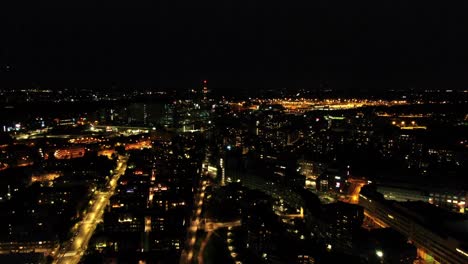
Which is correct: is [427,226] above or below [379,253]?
above

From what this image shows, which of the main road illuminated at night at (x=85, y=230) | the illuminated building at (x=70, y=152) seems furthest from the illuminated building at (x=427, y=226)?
the illuminated building at (x=70, y=152)

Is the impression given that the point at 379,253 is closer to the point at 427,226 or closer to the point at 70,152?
the point at 427,226

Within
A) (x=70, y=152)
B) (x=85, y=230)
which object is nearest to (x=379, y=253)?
(x=85, y=230)

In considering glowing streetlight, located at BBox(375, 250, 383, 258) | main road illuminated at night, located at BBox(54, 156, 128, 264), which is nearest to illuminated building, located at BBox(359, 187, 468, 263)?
glowing streetlight, located at BBox(375, 250, 383, 258)

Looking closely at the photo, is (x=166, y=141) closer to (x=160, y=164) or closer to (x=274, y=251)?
(x=160, y=164)

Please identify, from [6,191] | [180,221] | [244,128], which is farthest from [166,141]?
[180,221]

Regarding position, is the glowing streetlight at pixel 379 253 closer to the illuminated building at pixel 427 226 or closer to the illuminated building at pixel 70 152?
the illuminated building at pixel 427 226

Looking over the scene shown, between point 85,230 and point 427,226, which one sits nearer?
point 427,226

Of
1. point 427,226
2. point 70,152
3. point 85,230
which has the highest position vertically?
point 427,226
